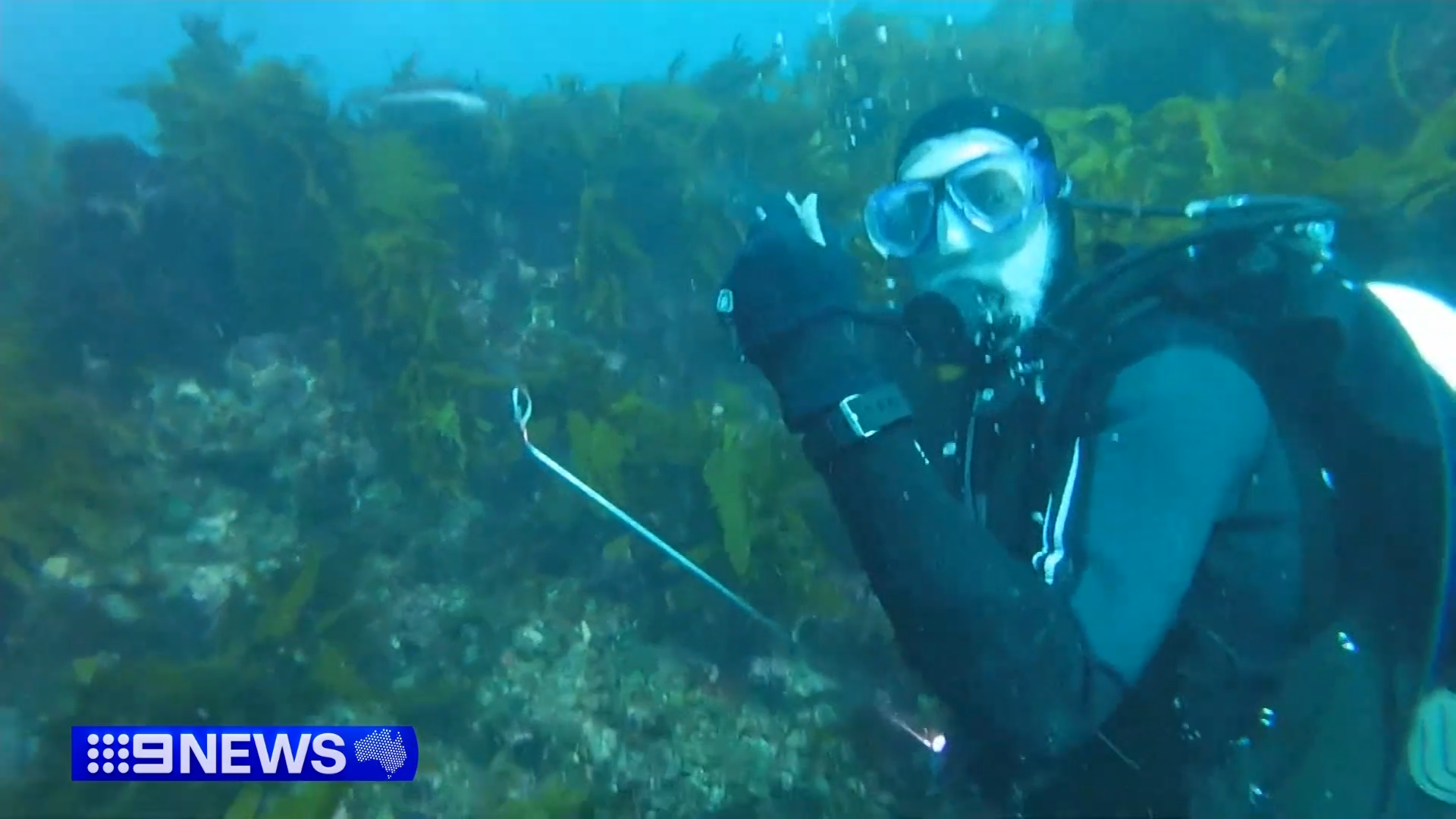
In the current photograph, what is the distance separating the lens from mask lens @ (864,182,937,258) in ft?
9.04

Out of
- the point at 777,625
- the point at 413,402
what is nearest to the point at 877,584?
the point at 777,625

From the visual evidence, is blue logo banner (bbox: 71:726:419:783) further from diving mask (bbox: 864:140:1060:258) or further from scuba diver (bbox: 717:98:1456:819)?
diving mask (bbox: 864:140:1060:258)

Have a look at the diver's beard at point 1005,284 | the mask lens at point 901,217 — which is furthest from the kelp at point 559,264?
the diver's beard at point 1005,284

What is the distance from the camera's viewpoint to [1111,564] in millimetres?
1680

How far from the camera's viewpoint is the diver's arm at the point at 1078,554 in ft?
5.30

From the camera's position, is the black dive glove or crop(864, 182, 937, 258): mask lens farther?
crop(864, 182, 937, 258): mask lens

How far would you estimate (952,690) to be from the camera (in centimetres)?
170

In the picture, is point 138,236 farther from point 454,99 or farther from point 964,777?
point 964,777

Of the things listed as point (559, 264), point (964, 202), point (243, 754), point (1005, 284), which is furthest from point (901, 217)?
point (559, 264)

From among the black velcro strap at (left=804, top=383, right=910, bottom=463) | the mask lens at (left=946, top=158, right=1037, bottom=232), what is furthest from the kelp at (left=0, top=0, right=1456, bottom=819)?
the black velcro strap at (left=804, top=383, right=910, bottom=463)

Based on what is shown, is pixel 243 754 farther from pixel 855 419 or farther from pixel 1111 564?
pixel 1111 564

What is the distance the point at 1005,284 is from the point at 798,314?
0.90 m

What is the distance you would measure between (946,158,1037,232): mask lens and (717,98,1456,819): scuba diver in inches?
16.5

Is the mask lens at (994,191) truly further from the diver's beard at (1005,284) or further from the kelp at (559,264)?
the kelp at (559,264)
